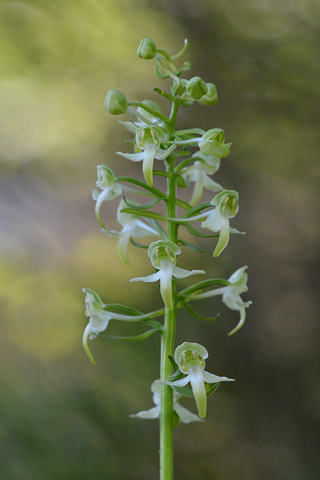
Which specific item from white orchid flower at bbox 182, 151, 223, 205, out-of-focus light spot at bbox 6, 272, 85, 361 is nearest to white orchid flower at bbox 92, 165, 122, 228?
white orchid flower at bbox 182, 151, 223, 205

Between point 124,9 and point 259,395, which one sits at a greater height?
point 124,9

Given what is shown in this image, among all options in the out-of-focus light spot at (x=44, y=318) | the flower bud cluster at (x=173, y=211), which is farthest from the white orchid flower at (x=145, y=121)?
the out-of-focus light spot at (x=44, y=318)

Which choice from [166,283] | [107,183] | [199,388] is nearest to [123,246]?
[107,183]

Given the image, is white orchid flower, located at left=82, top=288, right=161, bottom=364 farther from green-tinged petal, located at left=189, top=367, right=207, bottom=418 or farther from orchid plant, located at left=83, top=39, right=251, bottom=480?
green-tinged petal, located at left=189, top=367, right=207, bottom=418

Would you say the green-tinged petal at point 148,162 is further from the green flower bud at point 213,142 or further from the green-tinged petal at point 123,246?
the green-tinged petal at point 123,246

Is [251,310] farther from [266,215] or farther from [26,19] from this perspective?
[26,19]

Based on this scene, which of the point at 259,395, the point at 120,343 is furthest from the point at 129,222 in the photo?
the point at 259,395
